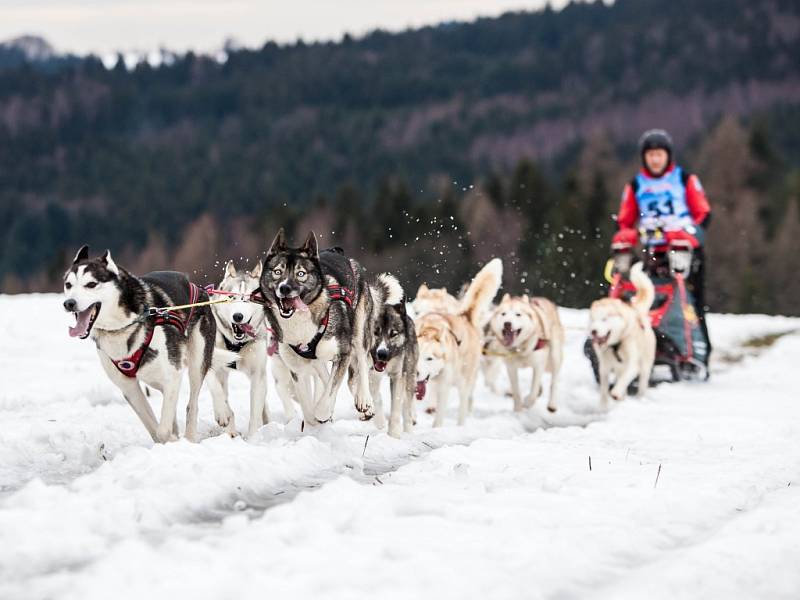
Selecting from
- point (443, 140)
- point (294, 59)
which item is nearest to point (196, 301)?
point (443, 140)

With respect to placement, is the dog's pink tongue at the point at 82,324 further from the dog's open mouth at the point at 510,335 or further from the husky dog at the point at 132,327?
the dog's open mouth at the point at 510,335

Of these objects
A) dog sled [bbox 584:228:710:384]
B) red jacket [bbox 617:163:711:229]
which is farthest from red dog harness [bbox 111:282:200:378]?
red jacket [bbox 617:163:711:229]

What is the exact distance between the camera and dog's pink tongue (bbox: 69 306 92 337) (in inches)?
201

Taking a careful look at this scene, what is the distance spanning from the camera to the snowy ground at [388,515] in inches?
123

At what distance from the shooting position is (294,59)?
495 ft

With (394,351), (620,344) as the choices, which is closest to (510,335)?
(620,344)

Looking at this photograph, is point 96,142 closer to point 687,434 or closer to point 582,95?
point 582,95

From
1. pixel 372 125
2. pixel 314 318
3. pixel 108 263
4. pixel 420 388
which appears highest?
pixel 372 125

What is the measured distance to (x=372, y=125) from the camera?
358 feet

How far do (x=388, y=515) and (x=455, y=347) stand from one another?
4.33m

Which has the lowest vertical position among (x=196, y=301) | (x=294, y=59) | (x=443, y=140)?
(x=196, y=301)

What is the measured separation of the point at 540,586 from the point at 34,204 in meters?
108

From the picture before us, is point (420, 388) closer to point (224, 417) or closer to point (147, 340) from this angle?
point (224, 417)

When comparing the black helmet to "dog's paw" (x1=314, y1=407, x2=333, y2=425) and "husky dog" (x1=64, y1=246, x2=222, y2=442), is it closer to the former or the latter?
"dog's paw" (x1=314, y1=407, x2=333, y2=425)
